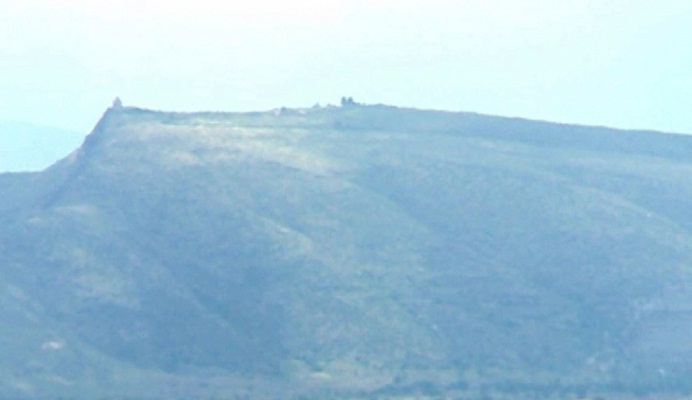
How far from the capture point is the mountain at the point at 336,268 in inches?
3255

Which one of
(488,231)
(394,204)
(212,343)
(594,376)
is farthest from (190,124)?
(594,376)

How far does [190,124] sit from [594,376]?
42.0 m

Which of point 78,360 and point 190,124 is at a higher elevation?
point 190,124

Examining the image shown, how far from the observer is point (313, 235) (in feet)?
321

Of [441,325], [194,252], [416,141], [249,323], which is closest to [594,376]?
[441,325]

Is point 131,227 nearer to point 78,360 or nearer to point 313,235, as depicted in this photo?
point 313,235

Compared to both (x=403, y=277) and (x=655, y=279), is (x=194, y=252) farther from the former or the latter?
(x=655, y=279)

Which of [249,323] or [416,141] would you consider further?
[416,141]

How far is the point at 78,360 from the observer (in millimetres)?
82000

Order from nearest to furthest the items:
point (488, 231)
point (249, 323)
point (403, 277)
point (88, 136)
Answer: point (249, 323), point (403, 277), point (488, 231), point (88, 136)

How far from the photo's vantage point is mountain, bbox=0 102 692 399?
82.7 meters

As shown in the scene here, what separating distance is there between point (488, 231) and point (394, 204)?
7.32 meters

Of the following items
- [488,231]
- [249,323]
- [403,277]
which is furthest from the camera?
[488,231]

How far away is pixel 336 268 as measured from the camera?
308ft
